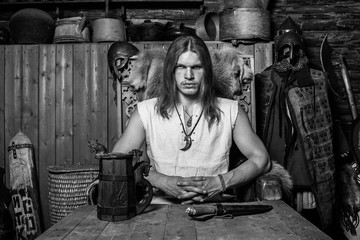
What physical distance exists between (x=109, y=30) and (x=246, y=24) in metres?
1.49

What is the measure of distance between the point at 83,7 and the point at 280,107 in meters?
2.79

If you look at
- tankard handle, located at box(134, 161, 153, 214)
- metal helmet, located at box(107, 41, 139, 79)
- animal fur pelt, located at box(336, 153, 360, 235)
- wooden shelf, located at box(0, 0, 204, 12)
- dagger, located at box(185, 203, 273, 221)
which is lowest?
animal fur pelt, located at box(336, 153, 360, 235)

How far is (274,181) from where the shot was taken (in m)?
2.29

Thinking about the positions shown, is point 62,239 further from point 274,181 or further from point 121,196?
point 274,181

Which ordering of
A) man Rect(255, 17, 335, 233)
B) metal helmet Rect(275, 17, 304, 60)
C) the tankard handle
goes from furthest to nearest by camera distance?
1. metal helmet Rect(275, 17, 304, 60)
2. man Rect(255, 17, 335, 233)
3. the tankard handle

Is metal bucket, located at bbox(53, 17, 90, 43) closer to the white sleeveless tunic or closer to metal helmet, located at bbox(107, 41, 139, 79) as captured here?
metal helmet, located at bbox(107, 41, 139, 79)

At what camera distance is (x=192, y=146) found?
2.68 meters

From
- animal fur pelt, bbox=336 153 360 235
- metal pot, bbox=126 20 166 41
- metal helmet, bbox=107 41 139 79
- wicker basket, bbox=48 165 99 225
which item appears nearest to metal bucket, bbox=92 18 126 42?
metal pot, bbox=126 20 166 41

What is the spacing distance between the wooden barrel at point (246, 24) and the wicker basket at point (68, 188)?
78.8 inches

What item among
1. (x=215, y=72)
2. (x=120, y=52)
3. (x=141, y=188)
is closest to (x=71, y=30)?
(x=120, y=52)

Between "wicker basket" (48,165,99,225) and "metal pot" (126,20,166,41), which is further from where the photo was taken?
"metal pot" (126,20,166,41)

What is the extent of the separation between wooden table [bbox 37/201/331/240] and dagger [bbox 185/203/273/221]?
0.03 meters

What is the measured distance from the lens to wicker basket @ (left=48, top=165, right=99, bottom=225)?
13.1 feet

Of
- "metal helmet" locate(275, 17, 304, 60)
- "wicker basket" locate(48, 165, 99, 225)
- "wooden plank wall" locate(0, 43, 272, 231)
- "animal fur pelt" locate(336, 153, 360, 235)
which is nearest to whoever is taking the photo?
"animal fur pelt" locate(336, 153, 360, 235)
